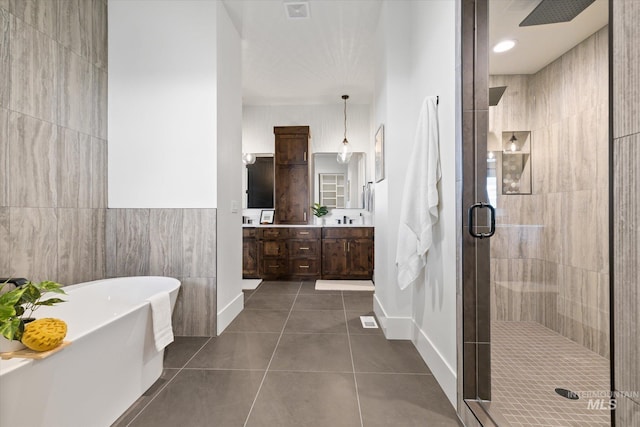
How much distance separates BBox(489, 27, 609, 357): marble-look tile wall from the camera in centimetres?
86

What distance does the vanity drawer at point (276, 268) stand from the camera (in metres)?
4.55

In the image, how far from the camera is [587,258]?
3.00 feet

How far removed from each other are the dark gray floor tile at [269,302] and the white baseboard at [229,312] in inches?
7.9

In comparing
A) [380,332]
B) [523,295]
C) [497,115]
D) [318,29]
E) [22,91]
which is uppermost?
[318,29]

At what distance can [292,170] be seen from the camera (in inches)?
194

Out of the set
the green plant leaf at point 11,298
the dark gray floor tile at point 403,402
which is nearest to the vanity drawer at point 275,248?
the dark gray floor tile at point 403,402

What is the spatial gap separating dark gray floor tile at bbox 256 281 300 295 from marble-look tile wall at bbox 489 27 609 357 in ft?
9.76

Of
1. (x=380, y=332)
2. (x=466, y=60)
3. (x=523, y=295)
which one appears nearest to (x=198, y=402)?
(x=380, y=332)

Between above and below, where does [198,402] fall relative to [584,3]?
below

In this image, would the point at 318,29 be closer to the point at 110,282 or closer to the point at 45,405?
the point at 110,282

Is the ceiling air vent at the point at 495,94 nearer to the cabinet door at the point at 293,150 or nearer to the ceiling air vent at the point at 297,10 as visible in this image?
the ceiling air vent at the point at 297,10

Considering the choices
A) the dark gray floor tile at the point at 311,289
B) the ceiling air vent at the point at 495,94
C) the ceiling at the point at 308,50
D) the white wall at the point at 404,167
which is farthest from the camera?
the dark gray floor tile at the point at 311,289

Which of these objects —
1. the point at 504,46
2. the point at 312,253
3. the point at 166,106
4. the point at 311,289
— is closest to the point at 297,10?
the point at 166,106

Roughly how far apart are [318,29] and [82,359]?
10.8 feet
